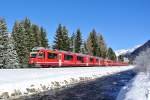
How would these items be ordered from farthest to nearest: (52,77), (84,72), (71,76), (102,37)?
(102,37)
(84,72)
(71,76)
(52,77)

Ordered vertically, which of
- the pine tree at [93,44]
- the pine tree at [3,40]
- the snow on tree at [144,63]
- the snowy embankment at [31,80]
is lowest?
the snowy embankment at [31,80]

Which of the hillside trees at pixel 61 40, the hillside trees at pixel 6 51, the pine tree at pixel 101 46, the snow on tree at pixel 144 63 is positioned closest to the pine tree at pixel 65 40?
the hillside trees at pixel 61 40

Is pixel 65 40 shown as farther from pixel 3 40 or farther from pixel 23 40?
pixel 3 40

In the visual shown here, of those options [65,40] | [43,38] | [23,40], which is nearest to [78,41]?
[65,40]

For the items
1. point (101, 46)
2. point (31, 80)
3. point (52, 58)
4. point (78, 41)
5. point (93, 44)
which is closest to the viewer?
point (31, 80)

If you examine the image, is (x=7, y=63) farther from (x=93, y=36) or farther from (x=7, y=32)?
(x=93, y=36)

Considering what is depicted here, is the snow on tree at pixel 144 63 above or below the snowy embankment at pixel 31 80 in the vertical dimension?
above

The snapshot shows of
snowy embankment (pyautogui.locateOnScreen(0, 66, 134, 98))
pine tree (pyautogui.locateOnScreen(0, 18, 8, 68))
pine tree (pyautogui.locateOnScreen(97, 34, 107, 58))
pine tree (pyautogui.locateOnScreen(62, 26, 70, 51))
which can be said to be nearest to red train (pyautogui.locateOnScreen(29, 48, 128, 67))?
snowy embankment (pyautogui.locateOnScreen(0, 66, 134, 98))

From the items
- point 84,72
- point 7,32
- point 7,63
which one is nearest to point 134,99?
point 84,72

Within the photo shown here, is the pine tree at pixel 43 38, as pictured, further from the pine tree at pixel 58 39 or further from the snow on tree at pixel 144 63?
the snow on tree at pixel 144 63

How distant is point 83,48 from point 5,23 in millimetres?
44877

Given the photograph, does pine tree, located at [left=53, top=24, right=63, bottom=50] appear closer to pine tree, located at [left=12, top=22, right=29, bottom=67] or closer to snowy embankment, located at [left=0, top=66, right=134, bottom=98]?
pine tree, located at [left=12, top=22, right=29, bottom=67]

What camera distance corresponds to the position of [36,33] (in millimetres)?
83938

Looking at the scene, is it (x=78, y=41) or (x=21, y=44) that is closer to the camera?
(x=21, y=44)
